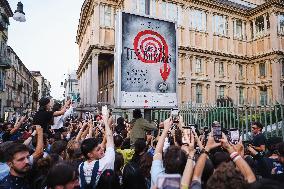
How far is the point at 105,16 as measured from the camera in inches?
1041

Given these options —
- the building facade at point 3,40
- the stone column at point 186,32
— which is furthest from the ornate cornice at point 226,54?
the building facade at point 3,40

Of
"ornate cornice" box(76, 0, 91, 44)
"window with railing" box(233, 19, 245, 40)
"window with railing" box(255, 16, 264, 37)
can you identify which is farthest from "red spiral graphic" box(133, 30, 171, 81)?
"window with railing" box(255, 16, 264, 37)

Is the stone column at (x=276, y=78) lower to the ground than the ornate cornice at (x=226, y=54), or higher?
lower

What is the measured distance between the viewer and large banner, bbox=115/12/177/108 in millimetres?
7184

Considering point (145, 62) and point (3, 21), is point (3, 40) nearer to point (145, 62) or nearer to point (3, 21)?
point (3, 21)

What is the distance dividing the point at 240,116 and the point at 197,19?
71.8 feet

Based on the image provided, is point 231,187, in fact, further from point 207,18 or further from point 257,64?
point 257,64

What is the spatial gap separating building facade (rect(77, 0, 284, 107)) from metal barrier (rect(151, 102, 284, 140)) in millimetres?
15783

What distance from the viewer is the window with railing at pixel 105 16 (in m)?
26.1

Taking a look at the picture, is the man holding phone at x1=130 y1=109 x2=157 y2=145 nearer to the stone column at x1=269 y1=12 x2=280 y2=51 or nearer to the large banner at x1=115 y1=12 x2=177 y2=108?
the large banner at x1=115 y1=12 x2=177 y2=108

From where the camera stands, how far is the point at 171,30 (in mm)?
8109

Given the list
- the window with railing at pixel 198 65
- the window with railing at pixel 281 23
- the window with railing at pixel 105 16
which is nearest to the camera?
the window with railing at pixel 105 16

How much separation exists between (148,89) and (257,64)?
90.3ft

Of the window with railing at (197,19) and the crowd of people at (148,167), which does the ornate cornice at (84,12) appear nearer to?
the window with railing at (197,19)
